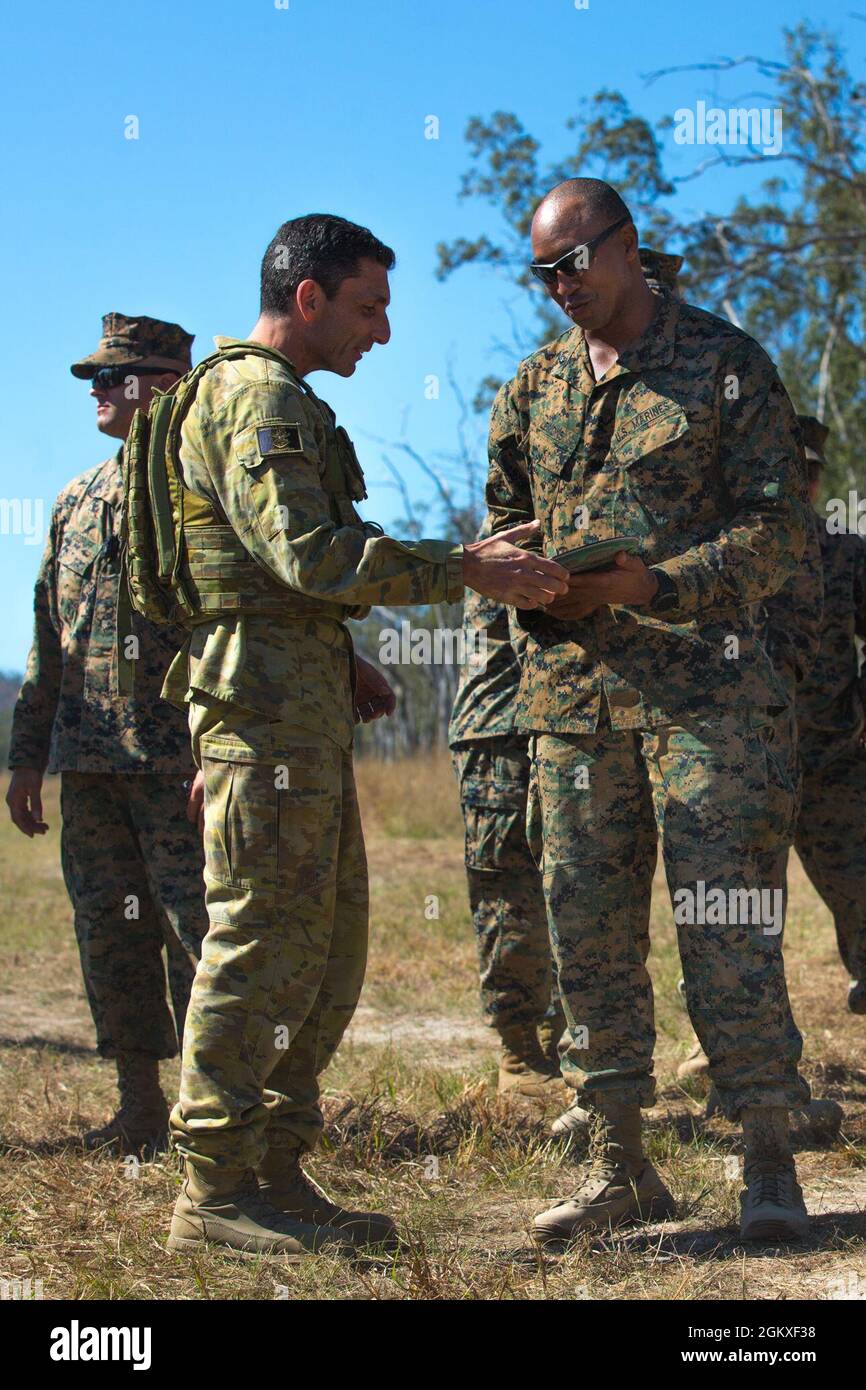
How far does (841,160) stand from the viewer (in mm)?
16891

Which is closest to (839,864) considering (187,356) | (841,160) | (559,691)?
(559,691)

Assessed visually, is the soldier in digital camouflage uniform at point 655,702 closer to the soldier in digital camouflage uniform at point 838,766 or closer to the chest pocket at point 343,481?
the chest pocket at point 343,481

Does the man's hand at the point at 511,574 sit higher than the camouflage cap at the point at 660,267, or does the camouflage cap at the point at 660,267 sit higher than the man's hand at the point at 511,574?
the camouflage cap at the point at 660,267

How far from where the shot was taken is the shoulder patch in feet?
10.2

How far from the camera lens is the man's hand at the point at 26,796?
451 centimetres

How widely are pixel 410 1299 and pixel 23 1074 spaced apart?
2791 millimetres

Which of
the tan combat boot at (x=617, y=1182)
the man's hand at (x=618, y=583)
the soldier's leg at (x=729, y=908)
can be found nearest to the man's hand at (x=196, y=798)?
the man's hand at (x=618, y=583)

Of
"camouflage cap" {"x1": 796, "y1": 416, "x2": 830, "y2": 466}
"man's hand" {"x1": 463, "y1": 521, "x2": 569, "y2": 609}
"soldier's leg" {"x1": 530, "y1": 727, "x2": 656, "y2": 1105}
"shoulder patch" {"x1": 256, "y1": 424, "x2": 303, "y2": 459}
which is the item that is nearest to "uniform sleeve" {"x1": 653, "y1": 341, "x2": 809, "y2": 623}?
"man's hand" {"x1": 463, "y1": 521, "x2": 569, "y2": 609}

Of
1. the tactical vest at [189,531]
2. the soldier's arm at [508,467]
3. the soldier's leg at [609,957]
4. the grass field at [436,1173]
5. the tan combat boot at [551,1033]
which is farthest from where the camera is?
the tan combat boot at [551,1033]

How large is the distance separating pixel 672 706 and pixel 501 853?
5.15 ft

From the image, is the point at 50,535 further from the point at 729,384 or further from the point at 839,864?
the point at 839,864

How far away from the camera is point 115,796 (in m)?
4.48

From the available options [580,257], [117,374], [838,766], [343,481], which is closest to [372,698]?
[343,481]

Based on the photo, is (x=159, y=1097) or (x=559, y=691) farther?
(x=159, y=1097)
